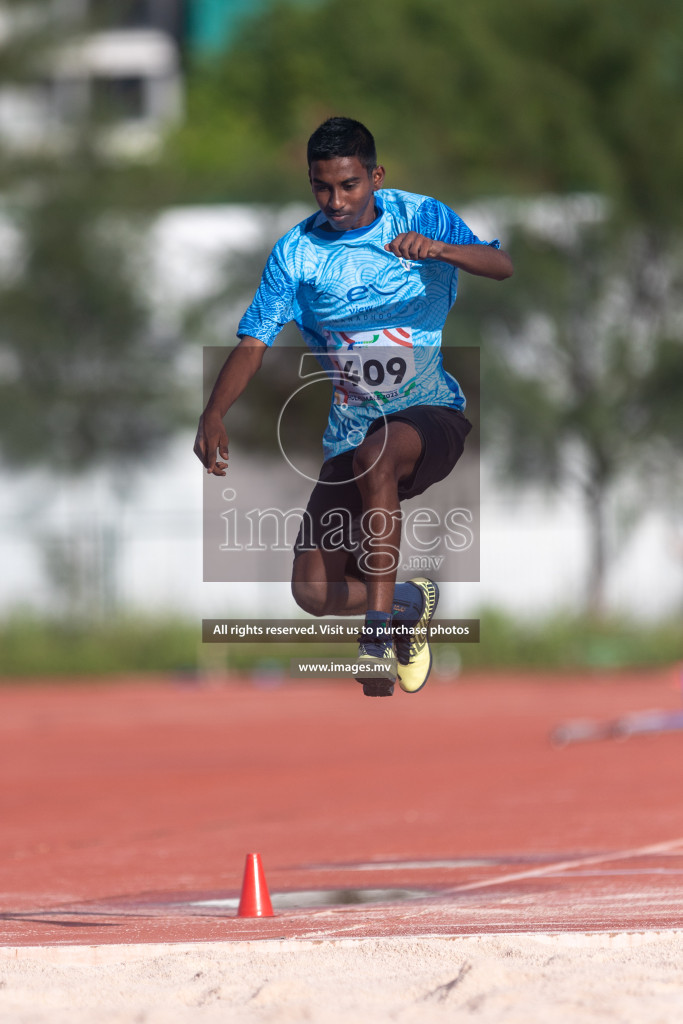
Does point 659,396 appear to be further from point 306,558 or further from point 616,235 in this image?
point 306,558

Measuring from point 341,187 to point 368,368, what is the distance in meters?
0.77

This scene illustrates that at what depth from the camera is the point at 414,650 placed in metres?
7.09

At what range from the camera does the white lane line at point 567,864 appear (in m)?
10.3

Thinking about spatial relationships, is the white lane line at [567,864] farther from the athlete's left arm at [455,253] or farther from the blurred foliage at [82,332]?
the blurred foliage at [82,332]

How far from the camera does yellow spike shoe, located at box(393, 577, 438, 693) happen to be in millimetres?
7016

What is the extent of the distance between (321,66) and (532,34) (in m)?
28.7

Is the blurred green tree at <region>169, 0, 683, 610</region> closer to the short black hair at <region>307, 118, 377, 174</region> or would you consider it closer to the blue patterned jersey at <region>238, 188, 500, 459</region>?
the blue patterned jersey at <region>238, 188, 500, 459</region>

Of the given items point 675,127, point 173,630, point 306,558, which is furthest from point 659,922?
point 675,127

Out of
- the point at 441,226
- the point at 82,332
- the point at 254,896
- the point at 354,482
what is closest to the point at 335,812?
the point at 254,896

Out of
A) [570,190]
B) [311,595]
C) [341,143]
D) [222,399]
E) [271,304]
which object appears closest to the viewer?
[341,143]

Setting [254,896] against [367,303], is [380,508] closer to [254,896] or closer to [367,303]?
[367,303]

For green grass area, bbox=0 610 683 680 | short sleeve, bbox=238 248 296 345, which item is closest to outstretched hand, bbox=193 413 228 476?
short sleeve, bbox=238 248 296 345

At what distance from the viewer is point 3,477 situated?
31484mm

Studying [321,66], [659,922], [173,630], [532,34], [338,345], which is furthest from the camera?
[321,66]
